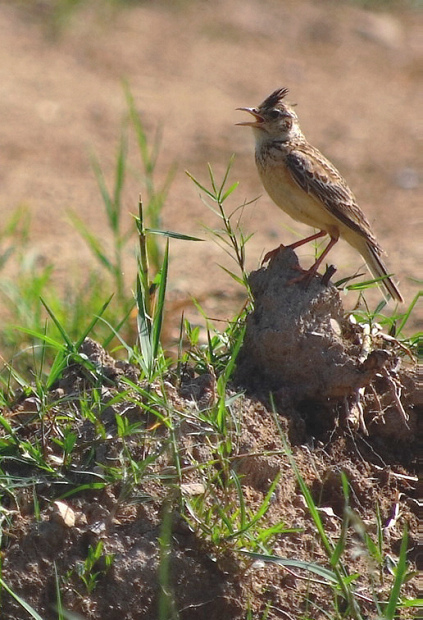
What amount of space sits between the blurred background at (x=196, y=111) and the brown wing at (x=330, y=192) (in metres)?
1.64

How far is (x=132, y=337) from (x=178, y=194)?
12.2 feet

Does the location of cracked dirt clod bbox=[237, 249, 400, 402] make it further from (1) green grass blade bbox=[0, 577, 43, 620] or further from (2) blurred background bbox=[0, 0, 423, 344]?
(2) blurred background bbox=[0, 0, 423, 344]

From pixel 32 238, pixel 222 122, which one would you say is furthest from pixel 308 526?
pixel 222 122

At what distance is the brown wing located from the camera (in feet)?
16.1

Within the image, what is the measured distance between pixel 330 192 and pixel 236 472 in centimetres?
162

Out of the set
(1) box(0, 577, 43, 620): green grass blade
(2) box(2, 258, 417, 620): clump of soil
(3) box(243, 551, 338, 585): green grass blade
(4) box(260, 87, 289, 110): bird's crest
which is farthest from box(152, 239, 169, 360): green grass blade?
(4) box(260, 87, 289, 110): bird's crest

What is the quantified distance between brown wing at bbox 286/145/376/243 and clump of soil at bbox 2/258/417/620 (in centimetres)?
74

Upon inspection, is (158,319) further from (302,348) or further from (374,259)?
(374,259)

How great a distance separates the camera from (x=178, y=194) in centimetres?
925

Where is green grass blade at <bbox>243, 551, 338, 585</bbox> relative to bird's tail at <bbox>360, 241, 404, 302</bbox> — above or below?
below

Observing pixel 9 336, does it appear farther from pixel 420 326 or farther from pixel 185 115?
pixel 185 115

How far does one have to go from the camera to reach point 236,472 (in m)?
3.75

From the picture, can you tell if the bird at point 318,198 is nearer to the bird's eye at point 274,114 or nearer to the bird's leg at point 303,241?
the bird's leg at point 303,241

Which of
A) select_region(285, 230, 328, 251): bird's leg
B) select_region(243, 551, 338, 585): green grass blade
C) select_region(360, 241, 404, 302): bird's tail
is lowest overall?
select_region(243, 551, 338, 585): green grass blade
